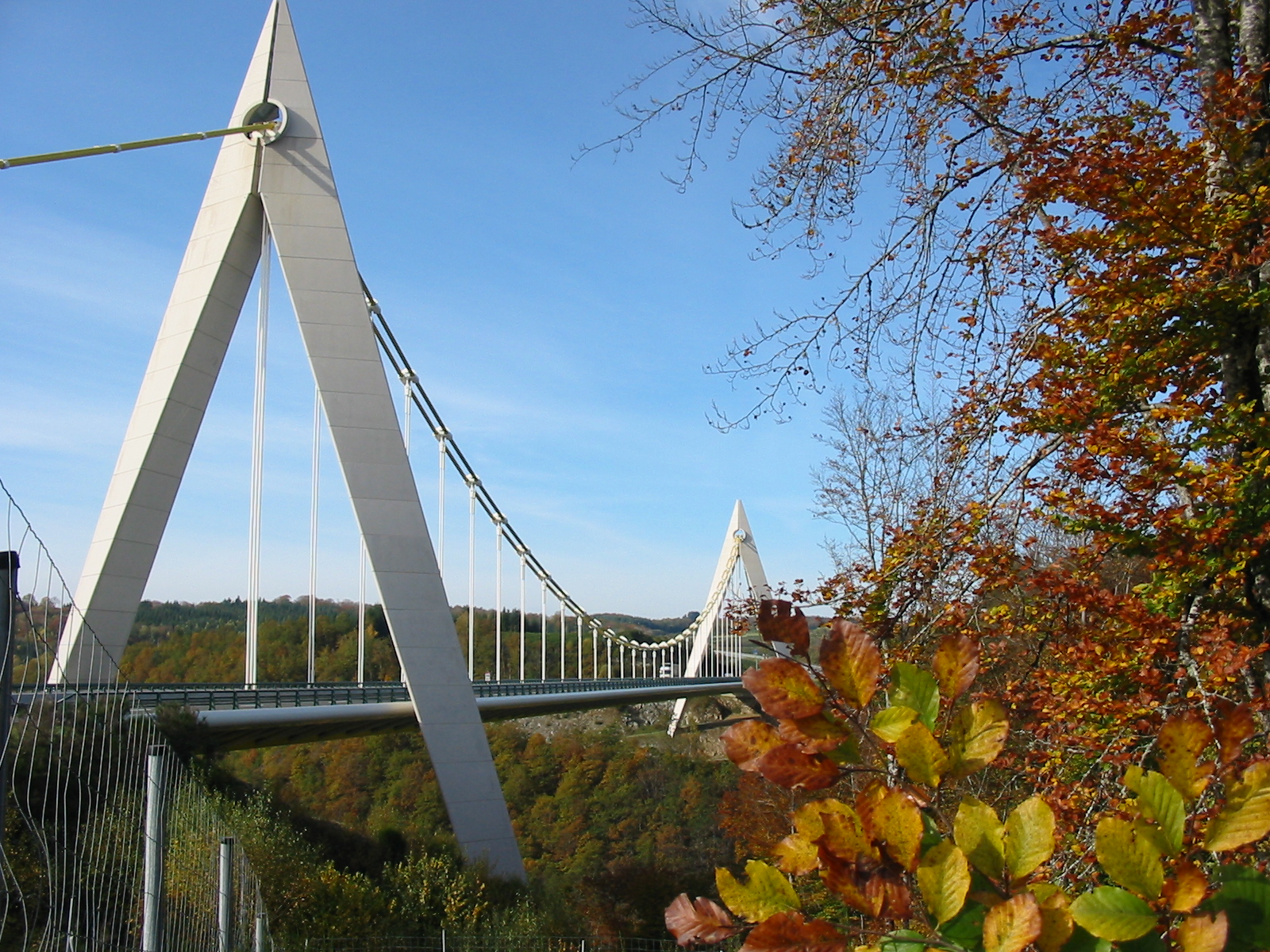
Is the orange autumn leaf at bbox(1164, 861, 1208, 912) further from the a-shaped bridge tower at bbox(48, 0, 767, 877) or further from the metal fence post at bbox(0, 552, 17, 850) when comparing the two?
the a-shaped bridge tower at bbox(48, 0, 767, 877)

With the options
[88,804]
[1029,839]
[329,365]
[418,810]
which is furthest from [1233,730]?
[418,810]

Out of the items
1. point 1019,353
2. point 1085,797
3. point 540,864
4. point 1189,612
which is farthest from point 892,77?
point 540,864

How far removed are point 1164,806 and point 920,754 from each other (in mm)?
252

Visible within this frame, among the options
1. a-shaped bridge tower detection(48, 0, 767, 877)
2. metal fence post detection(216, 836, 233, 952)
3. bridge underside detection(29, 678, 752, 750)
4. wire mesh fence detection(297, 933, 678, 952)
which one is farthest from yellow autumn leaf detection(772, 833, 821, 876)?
a-shaped bridge tower detection(48, 0, 767, 877)

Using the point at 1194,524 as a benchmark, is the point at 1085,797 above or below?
below

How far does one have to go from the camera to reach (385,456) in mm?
15727

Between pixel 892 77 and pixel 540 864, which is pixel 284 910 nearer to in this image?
pixel 892 77

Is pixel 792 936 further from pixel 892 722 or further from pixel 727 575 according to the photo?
pixel 727 575

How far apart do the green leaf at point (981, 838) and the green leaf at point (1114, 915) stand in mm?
88

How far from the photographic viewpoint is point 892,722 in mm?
1183

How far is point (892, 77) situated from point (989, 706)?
3.88 meters

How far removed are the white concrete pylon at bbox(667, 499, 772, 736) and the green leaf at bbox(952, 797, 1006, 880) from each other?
4273 cm

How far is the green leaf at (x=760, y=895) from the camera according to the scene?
1.17m

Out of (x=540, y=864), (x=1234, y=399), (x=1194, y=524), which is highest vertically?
(x=1234, y=399)
